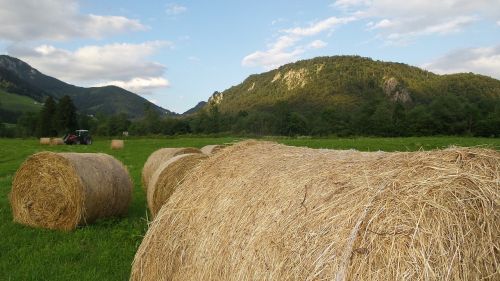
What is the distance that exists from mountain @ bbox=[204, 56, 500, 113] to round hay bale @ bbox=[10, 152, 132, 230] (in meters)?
110

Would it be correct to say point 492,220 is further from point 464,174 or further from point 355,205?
point 355,205

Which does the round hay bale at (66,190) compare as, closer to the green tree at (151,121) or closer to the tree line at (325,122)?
the tree line at (325,122)

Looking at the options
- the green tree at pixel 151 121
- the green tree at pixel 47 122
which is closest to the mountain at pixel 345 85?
the green tree at pixel 151 121

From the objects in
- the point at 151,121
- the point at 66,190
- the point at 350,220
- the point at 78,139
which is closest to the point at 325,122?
the point at 151,121

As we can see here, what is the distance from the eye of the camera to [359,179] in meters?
3.74

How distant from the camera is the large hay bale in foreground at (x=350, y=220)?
118 inches

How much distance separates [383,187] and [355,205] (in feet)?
0.81

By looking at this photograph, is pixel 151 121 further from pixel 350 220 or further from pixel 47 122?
pixel 350 220

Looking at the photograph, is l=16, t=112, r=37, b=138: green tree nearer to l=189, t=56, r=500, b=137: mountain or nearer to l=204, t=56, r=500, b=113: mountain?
l=189, t=56, r=500, b=137: mountain

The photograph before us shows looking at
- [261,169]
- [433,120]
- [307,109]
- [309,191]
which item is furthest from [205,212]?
[307,109]

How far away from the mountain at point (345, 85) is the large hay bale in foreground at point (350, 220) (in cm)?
11424

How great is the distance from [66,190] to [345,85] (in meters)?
134

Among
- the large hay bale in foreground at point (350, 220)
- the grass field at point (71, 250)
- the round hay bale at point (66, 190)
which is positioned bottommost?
the grass field at point (71, 250)

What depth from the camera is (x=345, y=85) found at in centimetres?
13825
